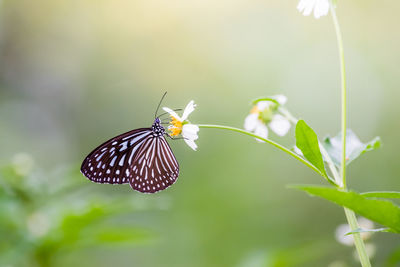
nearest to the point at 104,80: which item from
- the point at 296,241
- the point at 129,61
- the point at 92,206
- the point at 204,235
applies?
the point at 129,61

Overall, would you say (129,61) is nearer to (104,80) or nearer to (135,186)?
(104,80)

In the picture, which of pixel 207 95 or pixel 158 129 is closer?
pixel 158 129

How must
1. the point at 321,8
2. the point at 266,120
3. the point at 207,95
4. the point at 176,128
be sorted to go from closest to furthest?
the point at 321,8
the point at 176,128
the point at 266,120
the point at 207,95

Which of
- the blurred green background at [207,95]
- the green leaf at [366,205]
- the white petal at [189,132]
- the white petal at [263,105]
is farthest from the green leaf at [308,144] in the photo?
the blurred green background at [207,95]

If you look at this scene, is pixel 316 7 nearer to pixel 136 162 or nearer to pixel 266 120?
pixel 266 120

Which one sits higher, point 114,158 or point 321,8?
point 114,158

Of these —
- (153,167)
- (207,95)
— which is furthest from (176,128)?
(207,95)
